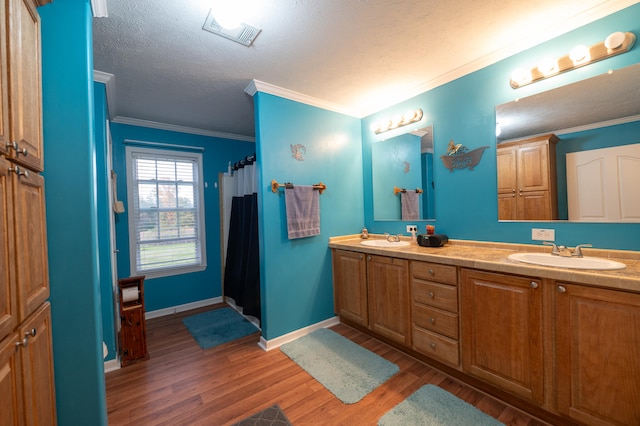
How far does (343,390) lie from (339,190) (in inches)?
77.0

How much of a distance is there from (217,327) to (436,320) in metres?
2.35

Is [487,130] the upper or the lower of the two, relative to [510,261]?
upper

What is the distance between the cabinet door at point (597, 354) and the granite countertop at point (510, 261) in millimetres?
60

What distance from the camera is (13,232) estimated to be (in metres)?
0.84

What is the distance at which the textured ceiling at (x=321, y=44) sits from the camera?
1.56 m

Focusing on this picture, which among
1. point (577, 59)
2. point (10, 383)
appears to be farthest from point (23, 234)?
point (577, 59)

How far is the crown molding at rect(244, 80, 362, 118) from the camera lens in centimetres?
241

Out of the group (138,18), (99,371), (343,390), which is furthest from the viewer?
(343,390)

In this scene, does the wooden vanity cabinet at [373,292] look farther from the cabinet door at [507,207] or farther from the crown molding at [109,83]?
the crown molding at [109,83]

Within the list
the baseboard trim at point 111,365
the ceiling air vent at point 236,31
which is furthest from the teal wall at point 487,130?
the baseboard trim at point 111,365

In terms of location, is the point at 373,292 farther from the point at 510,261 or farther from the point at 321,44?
the point at 321,44

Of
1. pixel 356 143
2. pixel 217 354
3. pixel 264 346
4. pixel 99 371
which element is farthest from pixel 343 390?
pixel 356 143

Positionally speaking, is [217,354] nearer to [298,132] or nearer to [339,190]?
[339,190]

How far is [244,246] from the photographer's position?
3.19m
